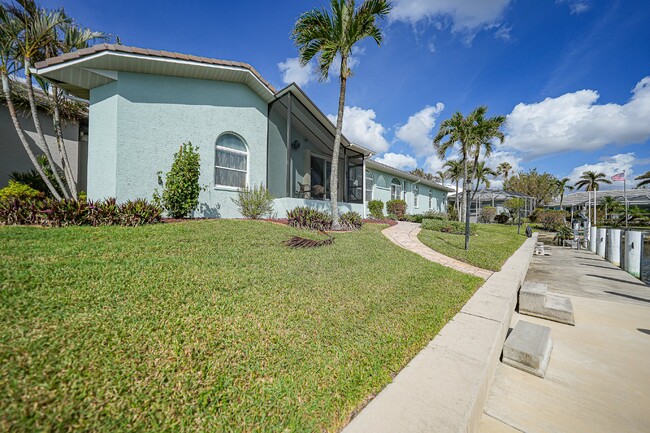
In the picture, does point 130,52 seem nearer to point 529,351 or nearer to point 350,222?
point 350,222

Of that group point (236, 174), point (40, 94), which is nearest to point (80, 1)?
point (40, 94)

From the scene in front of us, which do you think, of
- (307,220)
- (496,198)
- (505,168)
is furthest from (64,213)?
(505,168)

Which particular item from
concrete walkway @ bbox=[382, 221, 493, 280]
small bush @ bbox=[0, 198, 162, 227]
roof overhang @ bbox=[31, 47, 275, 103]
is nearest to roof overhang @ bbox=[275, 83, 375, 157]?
roof overhang @ bbox=[31, 47, 275, 103]

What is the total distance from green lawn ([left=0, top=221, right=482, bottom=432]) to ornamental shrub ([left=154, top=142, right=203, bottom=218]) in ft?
10.5

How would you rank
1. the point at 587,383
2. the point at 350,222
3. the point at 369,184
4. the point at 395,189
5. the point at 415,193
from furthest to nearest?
the point at 415,193 → the point at 395,189 → the point at 369,184 → the point at 350,222 → the point at 587,383

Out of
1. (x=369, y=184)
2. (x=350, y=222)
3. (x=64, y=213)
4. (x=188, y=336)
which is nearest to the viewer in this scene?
(x=188, y=336)

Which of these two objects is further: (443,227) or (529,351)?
(443,227)

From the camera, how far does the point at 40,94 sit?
9391 mm

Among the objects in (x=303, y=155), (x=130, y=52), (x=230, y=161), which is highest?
(x=130, y=52)

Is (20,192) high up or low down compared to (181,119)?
down

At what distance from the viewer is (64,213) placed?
513cm

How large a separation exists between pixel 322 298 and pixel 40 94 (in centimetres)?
1375

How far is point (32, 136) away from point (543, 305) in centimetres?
1625

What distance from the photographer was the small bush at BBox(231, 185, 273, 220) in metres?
8.57
